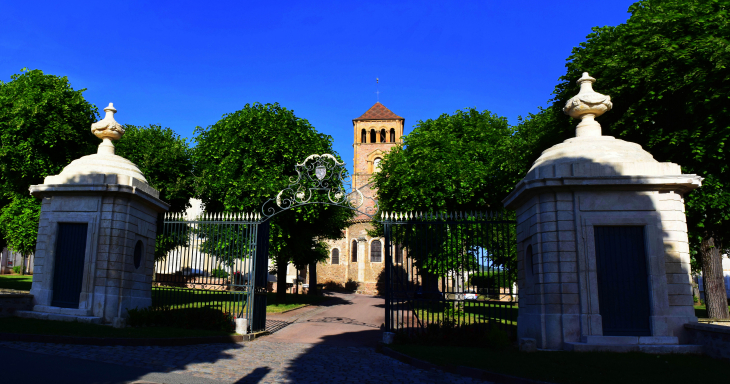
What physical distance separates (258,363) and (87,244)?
548 centimetres

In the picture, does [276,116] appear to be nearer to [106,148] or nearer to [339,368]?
[106,148]

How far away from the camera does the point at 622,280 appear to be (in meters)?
9.28

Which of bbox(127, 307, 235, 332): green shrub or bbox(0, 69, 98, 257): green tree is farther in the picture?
bbox(0, 69, 98, 257): green tree

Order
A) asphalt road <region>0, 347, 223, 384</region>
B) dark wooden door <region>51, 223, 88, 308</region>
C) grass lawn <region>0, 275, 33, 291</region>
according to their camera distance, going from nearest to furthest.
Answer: asphalt road <region>0, 347, 223, 384</region>
dark wooden door <region>51, 223, 88, 308</region>
grass lawn <region>0, 275, 33, 291</region>

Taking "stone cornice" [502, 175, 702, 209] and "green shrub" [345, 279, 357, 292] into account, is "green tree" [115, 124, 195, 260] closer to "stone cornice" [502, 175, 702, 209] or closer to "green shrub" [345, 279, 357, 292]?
"stone cornice" [502, 175, 702, 209]

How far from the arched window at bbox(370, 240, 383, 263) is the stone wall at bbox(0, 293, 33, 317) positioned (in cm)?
4274

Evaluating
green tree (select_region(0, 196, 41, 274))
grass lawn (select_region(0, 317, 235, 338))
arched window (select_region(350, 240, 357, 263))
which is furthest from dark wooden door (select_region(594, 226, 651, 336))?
arched window (select_region(350, 240, 357, 263))

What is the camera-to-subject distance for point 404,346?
35.5 ft

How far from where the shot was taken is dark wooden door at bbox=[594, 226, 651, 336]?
909cm

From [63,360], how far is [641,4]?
17.9m

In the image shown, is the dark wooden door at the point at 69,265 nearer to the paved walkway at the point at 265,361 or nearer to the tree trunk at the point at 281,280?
the paved walkway at the point at 265,361

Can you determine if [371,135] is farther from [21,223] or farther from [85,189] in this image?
[85,189]

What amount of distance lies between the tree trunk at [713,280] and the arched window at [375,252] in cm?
3904

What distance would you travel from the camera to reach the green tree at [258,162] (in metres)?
20.9
